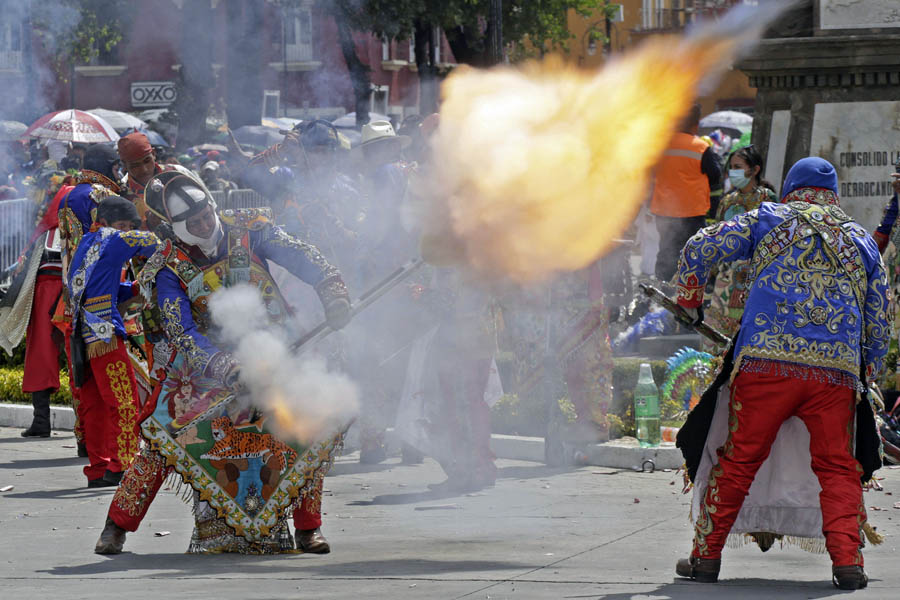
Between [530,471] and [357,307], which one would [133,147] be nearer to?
[357,307]

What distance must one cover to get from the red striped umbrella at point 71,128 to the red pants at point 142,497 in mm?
10696

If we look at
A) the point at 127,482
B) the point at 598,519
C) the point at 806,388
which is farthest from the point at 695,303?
the point at 127,482

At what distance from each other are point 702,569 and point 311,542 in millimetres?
1883

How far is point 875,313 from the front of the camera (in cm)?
678

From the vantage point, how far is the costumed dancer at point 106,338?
9562mm

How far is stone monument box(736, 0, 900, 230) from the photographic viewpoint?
12.2 meters

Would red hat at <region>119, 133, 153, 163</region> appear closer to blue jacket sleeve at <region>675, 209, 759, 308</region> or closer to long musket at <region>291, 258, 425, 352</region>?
long musket at <region>291, 258, 425, 352</region>

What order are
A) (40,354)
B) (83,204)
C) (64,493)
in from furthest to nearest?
(40,354), (83,204), (64,493)

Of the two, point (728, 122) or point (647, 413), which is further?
point (728, 122)

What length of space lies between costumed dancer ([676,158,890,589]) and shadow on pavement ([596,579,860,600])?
0.09 meters

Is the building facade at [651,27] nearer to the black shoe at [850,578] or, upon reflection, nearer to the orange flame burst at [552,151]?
the orange flame burst at [552,151]

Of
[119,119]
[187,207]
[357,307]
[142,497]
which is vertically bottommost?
[142,497]

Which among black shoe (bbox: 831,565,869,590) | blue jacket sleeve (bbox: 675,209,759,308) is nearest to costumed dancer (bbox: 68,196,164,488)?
blue jacket sleeve (bbox: 675,209,759,308)

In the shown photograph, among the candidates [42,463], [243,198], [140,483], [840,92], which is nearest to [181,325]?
[140,483]
